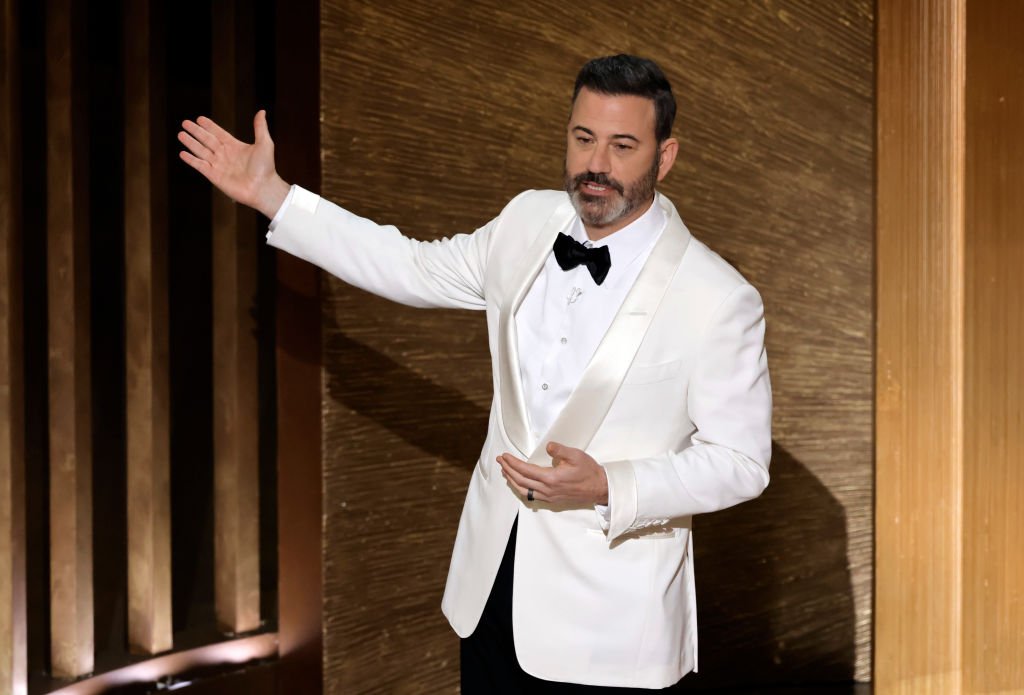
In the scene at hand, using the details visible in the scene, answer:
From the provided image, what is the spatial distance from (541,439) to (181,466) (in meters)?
3.43

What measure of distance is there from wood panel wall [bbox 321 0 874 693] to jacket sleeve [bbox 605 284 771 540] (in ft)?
3.70

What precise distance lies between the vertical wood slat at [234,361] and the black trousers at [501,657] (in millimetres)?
1466

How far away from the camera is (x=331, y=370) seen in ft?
7.79

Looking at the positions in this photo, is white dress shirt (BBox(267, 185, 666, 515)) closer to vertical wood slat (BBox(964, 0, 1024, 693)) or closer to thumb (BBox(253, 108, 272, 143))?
thumb (BBox(253, 108, 272, 143))

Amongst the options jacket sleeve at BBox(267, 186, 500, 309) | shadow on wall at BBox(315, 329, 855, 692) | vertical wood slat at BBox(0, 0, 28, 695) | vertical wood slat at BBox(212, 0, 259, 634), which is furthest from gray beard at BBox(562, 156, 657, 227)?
shadow on wall at BBox(315, 329, 855, 692)

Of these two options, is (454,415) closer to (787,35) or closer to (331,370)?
(331,370)

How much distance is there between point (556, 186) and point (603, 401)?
1.34 m

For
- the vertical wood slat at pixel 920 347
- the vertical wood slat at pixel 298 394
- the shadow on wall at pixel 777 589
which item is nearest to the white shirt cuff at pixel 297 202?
the vertical wood slat at pixel 298 394

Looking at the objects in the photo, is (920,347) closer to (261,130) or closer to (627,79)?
(627,79)

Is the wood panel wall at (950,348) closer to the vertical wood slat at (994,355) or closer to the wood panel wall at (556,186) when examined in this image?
the vertical wood slat at (994,355)

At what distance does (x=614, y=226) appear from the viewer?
1586 mm

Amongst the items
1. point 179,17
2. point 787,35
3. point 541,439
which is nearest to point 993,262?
point 541,439

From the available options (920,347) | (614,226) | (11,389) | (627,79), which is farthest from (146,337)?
(920,347)

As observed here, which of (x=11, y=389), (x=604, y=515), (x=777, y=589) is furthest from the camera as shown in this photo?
(x=777, y=589)
